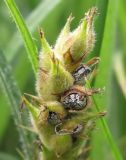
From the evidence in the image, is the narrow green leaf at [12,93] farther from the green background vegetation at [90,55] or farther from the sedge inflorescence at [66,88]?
the sedge inflorescence at [66,88]

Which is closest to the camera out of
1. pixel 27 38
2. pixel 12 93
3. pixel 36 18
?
pixel 27 38

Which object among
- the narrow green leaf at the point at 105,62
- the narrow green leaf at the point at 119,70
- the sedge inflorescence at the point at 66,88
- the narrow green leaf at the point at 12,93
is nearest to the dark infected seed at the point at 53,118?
the sedge inflorescence at the point at 66,88

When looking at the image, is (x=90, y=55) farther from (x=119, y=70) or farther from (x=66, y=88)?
(x=119, y=70)

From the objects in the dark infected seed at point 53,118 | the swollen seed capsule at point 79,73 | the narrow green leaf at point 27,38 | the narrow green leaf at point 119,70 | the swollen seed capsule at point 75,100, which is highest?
the narrow green leaf at point 27,38

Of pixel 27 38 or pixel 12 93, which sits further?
pixel 12 93

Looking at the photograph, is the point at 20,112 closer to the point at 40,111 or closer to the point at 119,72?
the point at 40,111

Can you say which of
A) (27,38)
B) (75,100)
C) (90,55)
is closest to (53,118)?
(75,100)

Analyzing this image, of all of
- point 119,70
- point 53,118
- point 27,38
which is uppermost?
point 27,38
